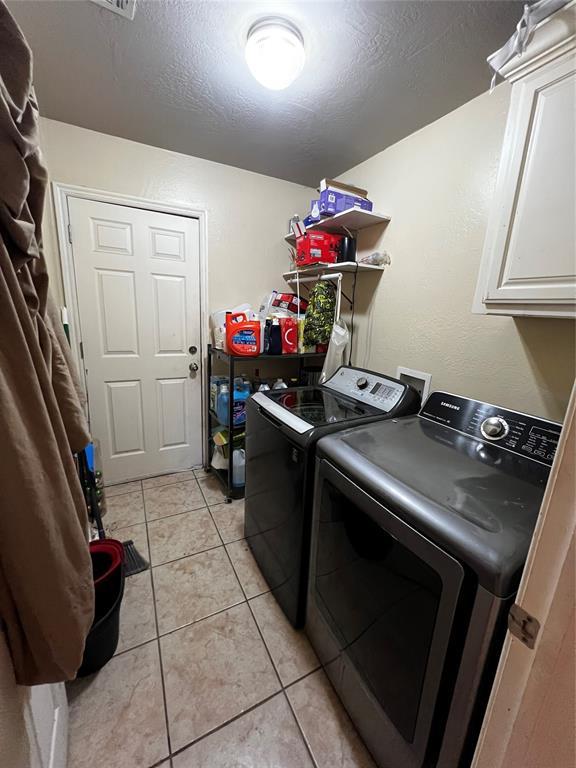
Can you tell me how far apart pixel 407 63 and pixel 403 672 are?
217cm

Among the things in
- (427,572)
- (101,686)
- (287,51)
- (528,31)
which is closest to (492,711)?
(427,572)

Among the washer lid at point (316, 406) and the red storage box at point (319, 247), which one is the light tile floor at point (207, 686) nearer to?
the washer lid at point (316, 406)

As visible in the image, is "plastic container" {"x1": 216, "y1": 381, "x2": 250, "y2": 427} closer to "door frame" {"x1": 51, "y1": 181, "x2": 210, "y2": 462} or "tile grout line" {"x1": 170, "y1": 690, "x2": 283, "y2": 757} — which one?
"door frame" {"x1": 51, "y1": 181, "x2": 210, "y2": 462}

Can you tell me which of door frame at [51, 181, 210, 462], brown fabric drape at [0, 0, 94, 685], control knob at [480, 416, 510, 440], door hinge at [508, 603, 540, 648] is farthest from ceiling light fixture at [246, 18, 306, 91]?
door hinge at [508, 603, 540, 648]

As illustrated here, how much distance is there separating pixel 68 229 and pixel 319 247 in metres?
1.60

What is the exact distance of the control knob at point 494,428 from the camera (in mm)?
1102

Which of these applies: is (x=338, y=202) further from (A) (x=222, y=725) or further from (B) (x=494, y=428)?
(A) (x=222, y=725)

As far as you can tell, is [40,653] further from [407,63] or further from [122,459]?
[407,63]

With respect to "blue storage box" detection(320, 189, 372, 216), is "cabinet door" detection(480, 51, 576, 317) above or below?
Result: below

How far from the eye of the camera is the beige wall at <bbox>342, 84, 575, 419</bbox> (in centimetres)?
127

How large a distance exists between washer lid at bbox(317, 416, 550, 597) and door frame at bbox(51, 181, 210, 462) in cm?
173

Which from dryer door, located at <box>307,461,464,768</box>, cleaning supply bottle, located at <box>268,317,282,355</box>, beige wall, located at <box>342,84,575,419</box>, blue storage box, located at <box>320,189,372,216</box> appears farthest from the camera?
cleaning supply bottle, located at <box>268,317,282,355</box>

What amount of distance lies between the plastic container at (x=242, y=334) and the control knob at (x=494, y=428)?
1.39 metres

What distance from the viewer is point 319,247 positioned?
205 centimetres
